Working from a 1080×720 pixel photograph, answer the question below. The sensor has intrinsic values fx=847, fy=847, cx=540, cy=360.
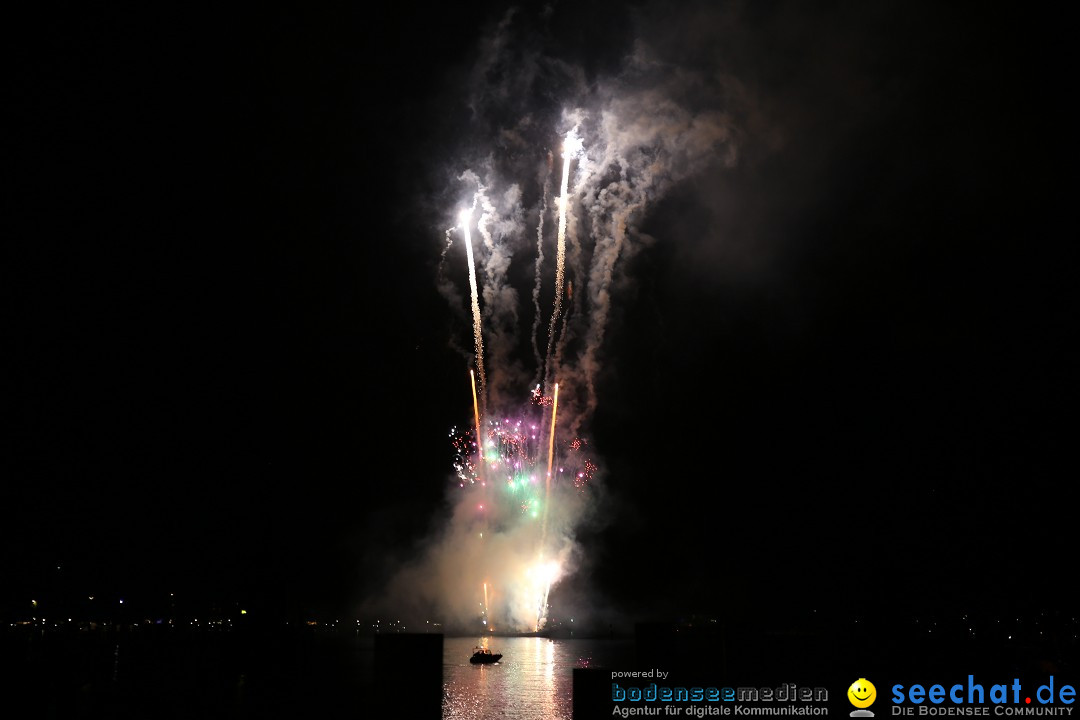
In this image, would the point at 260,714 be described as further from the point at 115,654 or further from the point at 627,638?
the point at 627,638

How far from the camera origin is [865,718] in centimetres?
899

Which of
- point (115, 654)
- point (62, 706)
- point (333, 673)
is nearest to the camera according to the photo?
point (62, 706)

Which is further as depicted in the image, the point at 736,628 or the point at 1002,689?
the point at 1002,689

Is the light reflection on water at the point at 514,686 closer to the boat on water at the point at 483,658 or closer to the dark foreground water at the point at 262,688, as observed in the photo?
the dark foreground water at the point at 262,688

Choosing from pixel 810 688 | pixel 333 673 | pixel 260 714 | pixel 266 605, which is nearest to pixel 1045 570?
pixel 333 673

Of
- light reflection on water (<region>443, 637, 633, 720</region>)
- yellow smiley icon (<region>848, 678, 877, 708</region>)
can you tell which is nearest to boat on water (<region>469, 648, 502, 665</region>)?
light reflection on water (<region>443, 637, 633, 720</region>)

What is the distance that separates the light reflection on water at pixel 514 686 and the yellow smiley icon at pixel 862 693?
2584cm

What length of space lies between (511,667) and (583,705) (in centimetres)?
7635

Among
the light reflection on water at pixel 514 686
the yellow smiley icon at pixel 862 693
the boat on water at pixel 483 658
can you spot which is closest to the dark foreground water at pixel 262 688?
the light reflection on water at pixel 514 686

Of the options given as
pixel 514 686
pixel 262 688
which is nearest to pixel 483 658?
pixel 514 686

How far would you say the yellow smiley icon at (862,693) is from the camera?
887 centimetres

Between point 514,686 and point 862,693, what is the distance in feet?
180

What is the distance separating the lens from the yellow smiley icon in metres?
8.87

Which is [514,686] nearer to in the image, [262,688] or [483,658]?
[483,658]
